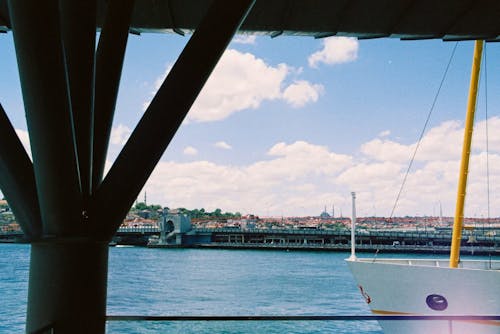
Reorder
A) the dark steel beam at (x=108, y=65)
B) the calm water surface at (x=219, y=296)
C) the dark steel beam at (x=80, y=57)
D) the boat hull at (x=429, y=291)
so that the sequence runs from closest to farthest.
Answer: the dark steel beam at (x=80, y=57)
the dark steel beam at (x=108, y=65)
the boat hull at (x=429, y=291)
the calm water surface at (x=219, y=296)

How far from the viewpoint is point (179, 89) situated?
2354 millimetres

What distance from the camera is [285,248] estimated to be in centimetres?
12688

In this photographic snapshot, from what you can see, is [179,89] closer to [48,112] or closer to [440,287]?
[48,112]

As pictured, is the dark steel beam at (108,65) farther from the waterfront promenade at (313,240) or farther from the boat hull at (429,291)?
the waterfront promenade at (313,240)

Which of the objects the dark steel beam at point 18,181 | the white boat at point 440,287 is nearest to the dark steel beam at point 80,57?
the dark steel beam at point 18,181

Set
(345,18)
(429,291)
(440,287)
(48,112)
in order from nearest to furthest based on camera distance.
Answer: (48,112) < (345,18) < (440,287) < (429,291)

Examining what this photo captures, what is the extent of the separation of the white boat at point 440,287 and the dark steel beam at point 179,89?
12.1m

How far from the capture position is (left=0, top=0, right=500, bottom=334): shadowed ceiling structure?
2062mm

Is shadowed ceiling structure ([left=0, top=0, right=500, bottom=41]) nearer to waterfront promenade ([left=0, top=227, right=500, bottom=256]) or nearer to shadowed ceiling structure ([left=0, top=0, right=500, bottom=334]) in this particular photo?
shadowed ceiling structure ([left=0, top=0, right=500, bottom=334])

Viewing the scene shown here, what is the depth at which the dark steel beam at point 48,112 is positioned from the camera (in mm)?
1952

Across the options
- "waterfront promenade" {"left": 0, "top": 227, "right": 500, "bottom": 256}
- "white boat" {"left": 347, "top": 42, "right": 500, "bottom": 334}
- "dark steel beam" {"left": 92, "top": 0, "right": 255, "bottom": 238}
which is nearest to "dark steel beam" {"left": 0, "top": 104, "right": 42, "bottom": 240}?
"dark steel beam" {"left": 92, "top": 0, "right": 255, "bottom": 238}

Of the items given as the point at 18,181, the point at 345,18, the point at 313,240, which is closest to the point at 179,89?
the point at 18,181

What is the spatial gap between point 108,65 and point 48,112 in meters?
0.87

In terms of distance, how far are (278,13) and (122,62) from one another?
7.18 ft
